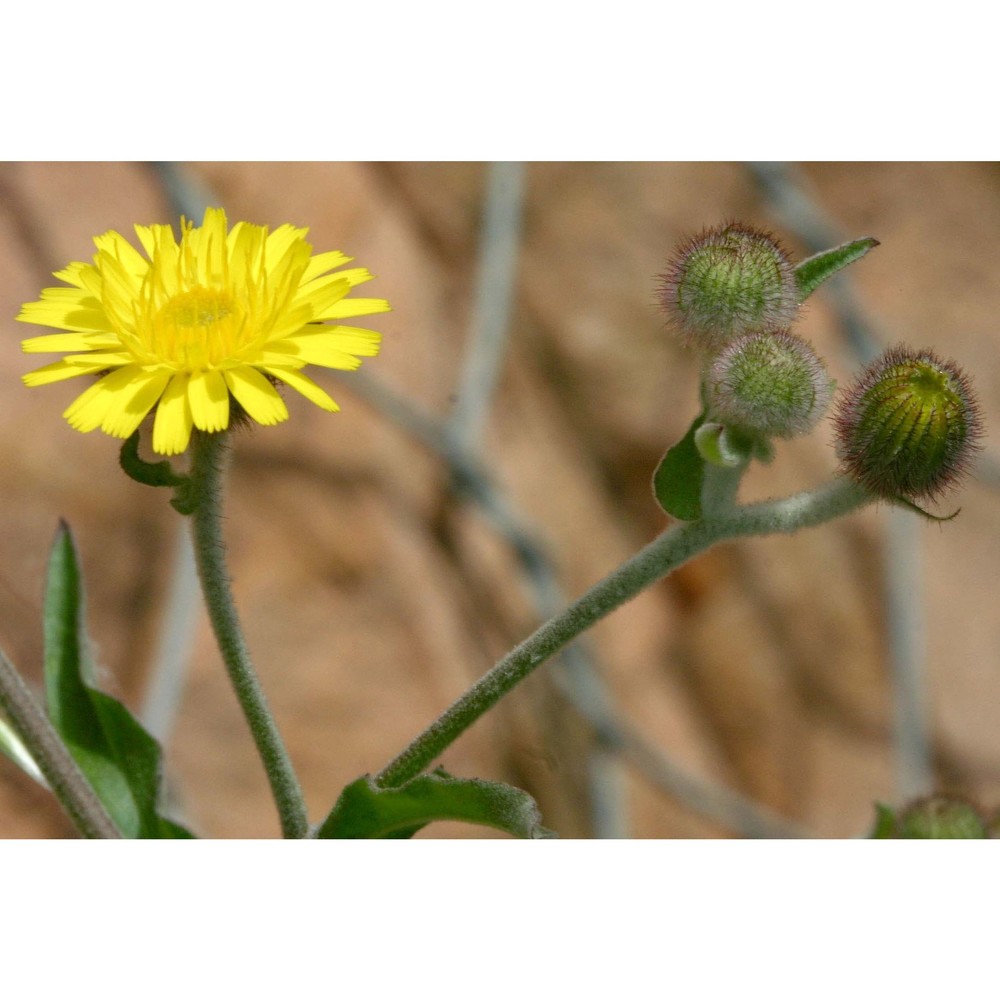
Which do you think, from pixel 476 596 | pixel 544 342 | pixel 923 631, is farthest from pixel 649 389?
pixel 923 631

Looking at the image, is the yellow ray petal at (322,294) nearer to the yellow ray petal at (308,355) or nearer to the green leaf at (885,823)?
the yellow ray petal at (308,355)

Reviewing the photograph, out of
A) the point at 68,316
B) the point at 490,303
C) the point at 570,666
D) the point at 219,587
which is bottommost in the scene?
the point at 219,587

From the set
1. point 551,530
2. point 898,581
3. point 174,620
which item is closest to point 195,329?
point 174,620

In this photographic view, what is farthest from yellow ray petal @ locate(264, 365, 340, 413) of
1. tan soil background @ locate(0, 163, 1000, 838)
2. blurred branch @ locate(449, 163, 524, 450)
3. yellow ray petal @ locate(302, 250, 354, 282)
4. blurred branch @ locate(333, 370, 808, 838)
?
blurred branch @ locate(449, 163, 524, 450)

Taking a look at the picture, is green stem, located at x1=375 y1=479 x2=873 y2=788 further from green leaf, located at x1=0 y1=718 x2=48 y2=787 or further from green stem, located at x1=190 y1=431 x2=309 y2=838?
green leaf, located at x1=0 y1=718 x2=48 y2=787

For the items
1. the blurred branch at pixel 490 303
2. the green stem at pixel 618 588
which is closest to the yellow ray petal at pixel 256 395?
the green stem at pixel 618 588

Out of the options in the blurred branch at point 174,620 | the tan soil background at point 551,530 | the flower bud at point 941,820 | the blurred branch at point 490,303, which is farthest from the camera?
the blurred branch at point 490,303

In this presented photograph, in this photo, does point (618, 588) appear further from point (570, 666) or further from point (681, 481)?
point (570, 666)
